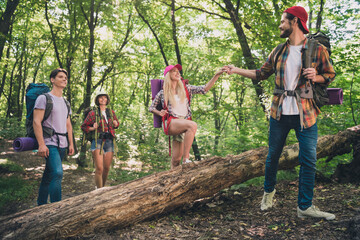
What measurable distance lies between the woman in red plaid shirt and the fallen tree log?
2.16m

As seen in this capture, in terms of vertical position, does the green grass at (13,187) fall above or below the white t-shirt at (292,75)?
below

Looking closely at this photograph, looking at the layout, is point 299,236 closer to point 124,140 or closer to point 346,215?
point 346,215

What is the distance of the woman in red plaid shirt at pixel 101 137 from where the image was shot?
571 cm

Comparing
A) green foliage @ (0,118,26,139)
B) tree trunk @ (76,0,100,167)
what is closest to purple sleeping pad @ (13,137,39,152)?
tree trunk @ (76,0,100,167)

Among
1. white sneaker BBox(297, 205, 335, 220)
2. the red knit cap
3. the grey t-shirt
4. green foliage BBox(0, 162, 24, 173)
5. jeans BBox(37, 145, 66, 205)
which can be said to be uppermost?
the red knit cap

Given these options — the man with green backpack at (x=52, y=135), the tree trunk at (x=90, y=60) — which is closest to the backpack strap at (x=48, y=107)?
the man with green backpack at (x=52, y=135)

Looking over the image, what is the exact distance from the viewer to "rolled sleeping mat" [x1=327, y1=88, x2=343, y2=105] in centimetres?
334

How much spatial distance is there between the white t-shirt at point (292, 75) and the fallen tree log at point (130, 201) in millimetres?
1583

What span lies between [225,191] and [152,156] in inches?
178

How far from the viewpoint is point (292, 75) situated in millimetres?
3297

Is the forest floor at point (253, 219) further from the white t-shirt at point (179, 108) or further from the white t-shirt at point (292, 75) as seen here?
the white t-shirt at point (179, 108)

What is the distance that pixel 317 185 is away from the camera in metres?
4.84

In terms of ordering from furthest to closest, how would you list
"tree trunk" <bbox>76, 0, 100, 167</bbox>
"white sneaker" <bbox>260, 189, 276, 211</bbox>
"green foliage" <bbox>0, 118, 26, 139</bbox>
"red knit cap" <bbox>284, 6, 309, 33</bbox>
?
1. "green foliage" <bbox>0, 118, 26, 139</bbox>
2. "tree trunk" <bbox>76, 0, 100, 167</bbox>
3. "white sneaker" <bbox>260, 189, 276, 211</bbox>
4. "red knit cap" <bbox>284, 6, 309, 33</bbox>

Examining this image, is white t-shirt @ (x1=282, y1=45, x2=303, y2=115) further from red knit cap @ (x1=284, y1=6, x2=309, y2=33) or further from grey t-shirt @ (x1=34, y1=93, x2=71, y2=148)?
grey t-shirt @ (x1=34, y1=93, x2=71, y2=148)
